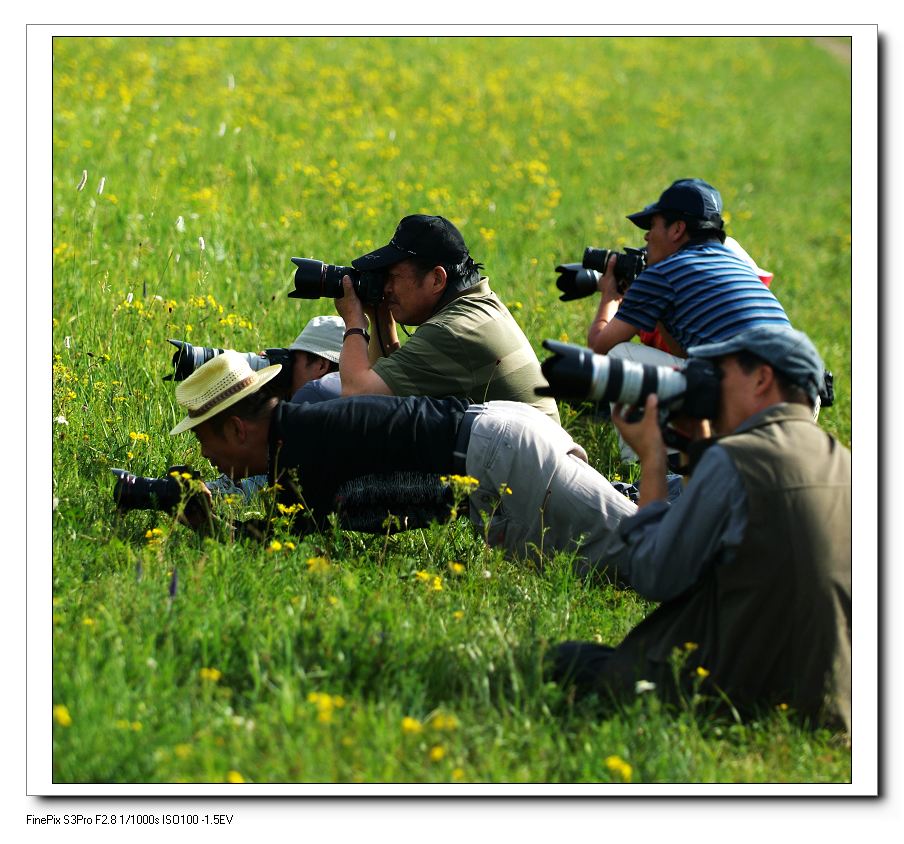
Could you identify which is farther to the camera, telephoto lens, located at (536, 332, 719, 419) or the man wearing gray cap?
telephoto lens, located at (536, 332, 719, 419)

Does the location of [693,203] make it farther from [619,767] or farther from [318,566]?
[619,767]

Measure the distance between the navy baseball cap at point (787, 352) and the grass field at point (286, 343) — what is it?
0.84 meters

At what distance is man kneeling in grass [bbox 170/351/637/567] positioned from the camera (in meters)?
3.99

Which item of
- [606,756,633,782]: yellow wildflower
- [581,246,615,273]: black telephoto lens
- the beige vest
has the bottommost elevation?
[606,756,633,782]: yellow wildflower

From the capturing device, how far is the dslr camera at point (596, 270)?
5.30 metres

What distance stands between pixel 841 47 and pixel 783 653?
2665cm

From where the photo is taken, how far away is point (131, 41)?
1253cm

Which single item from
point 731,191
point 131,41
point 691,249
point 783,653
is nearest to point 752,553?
point 783,653

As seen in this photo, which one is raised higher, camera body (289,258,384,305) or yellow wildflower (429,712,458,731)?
camera body (289,258,384,305)

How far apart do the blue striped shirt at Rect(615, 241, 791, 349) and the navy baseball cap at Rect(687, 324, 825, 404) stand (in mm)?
1455

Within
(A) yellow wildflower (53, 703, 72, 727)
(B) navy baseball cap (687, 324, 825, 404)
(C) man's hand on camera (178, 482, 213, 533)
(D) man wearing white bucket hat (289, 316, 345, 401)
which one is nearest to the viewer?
(A) yellow wildflower (53, 703, 72, 727)

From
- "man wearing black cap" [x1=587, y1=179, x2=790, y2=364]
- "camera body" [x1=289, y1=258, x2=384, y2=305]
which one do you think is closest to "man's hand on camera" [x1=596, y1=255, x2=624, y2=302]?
"man wearing black cap" [x1=587, y1=179, x2=790, y2=364]

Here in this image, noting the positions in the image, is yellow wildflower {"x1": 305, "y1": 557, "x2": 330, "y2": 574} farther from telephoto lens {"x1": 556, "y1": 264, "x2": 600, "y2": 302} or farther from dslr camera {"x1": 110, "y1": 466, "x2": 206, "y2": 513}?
telephoto lens {"x1": 556, "y1": 264, "x2": 600, "y2": 302}

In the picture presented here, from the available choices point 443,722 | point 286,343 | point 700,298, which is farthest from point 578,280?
point 443,722
